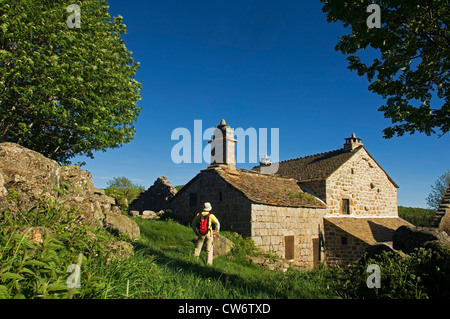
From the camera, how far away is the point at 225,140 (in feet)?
61.4

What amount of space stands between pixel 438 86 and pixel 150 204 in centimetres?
2261

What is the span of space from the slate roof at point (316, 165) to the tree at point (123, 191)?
13.2 meters

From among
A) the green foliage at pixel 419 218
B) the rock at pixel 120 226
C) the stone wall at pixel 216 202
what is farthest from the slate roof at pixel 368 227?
the rock at pixel 120 226

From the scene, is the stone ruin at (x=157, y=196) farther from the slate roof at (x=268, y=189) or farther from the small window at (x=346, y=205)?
the small window at (x=346, y=205)

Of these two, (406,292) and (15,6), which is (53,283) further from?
(15,6)

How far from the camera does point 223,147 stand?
19000 millimetres

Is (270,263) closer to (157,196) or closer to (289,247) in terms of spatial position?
(289,247)

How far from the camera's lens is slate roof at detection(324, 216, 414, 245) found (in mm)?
18758

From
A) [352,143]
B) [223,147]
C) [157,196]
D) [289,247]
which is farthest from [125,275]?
[352,143]

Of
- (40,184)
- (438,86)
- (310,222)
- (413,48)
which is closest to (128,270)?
(40,184)

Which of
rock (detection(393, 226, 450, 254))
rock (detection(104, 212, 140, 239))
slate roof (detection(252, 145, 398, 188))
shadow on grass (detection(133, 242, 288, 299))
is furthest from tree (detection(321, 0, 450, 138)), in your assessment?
slate roof (detection(252, 145, 398, 188))

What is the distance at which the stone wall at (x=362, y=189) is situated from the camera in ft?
69.1

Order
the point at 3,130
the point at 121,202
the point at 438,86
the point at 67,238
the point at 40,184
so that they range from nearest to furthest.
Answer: the point at 67,238 → the point at 40,184 → the point at 438,86 → the point at 3,130 → the point at 121,202

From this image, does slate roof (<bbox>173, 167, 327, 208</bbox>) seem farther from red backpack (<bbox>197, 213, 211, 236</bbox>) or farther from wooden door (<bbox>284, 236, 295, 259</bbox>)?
red backpack (<bbox>197, 213, 211, 236</bbox>)
